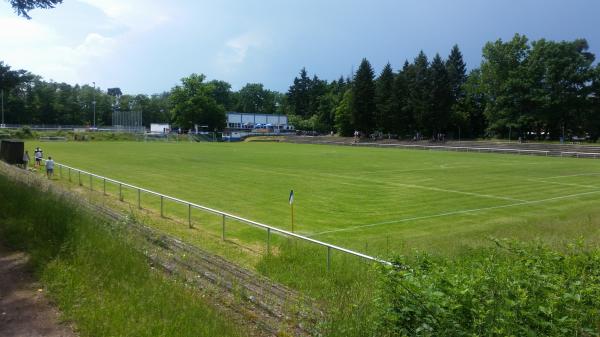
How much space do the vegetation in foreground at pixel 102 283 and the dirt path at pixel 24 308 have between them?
163mm

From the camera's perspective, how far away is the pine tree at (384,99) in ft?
332

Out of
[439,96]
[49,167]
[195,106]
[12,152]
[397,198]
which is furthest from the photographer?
[195,106]

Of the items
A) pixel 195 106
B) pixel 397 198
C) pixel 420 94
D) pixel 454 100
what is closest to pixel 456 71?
pixel 454 100

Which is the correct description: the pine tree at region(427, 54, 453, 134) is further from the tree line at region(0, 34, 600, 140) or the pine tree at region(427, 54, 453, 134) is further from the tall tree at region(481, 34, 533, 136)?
the tall tree at region(481, 34, 533, 136)

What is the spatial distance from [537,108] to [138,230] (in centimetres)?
8696

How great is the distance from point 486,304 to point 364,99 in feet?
335

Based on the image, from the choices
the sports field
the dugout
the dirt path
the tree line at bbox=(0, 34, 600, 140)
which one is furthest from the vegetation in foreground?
the tree line at bbox=(0, 34, 600, 140)

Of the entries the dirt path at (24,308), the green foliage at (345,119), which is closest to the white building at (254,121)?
the green foliage at (345,119)

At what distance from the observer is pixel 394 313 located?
5668mm

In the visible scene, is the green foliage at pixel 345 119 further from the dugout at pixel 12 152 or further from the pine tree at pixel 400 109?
the dugout at pixel 12 152

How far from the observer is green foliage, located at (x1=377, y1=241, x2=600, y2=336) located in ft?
16.5

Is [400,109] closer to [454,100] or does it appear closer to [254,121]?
[454,100]

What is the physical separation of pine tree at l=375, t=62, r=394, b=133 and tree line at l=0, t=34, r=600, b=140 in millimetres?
215

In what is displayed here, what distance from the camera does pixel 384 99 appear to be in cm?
10325
